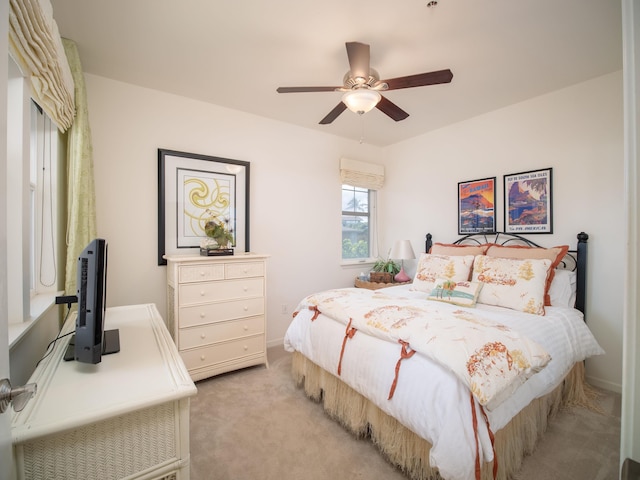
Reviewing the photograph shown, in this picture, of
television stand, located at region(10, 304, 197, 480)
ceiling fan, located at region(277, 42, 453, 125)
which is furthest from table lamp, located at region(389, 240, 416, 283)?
television stand, located at region(10, 304, 197, 480)

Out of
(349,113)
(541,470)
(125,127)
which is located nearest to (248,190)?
(125,127)

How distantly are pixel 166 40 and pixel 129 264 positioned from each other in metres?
1.79

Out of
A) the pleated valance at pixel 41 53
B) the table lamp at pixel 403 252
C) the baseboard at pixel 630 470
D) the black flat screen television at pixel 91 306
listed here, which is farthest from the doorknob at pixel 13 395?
the table lamp at pixel 403 252

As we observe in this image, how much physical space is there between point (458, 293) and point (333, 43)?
2100 millimetres

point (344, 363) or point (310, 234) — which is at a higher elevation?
point (310, 234)

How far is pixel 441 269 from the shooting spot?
9.04 ft

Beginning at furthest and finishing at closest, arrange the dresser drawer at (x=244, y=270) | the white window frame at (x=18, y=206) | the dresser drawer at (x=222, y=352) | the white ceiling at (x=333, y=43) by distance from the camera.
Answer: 1. the dresser drawer at (x=244, y=270)
2. the dresser drawer at (x=222, y=352)
3. the white ceiling at (x=333, y=43)
4. the white window frame at (x=18, y=206)

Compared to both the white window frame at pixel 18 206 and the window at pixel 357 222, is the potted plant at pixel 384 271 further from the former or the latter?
the white window frame at pixel 18 206

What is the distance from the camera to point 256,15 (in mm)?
1699

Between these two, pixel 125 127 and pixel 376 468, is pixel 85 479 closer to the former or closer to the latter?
pixel 376 468

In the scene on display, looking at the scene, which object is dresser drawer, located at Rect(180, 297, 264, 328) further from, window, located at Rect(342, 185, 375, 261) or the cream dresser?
window, located at Rect(342, 185, 375, 261)

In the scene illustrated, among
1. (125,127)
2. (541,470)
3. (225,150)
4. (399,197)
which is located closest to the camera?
(541,470)

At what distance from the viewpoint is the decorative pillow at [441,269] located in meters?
2.63

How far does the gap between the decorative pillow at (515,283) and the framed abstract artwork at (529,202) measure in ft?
2.04
